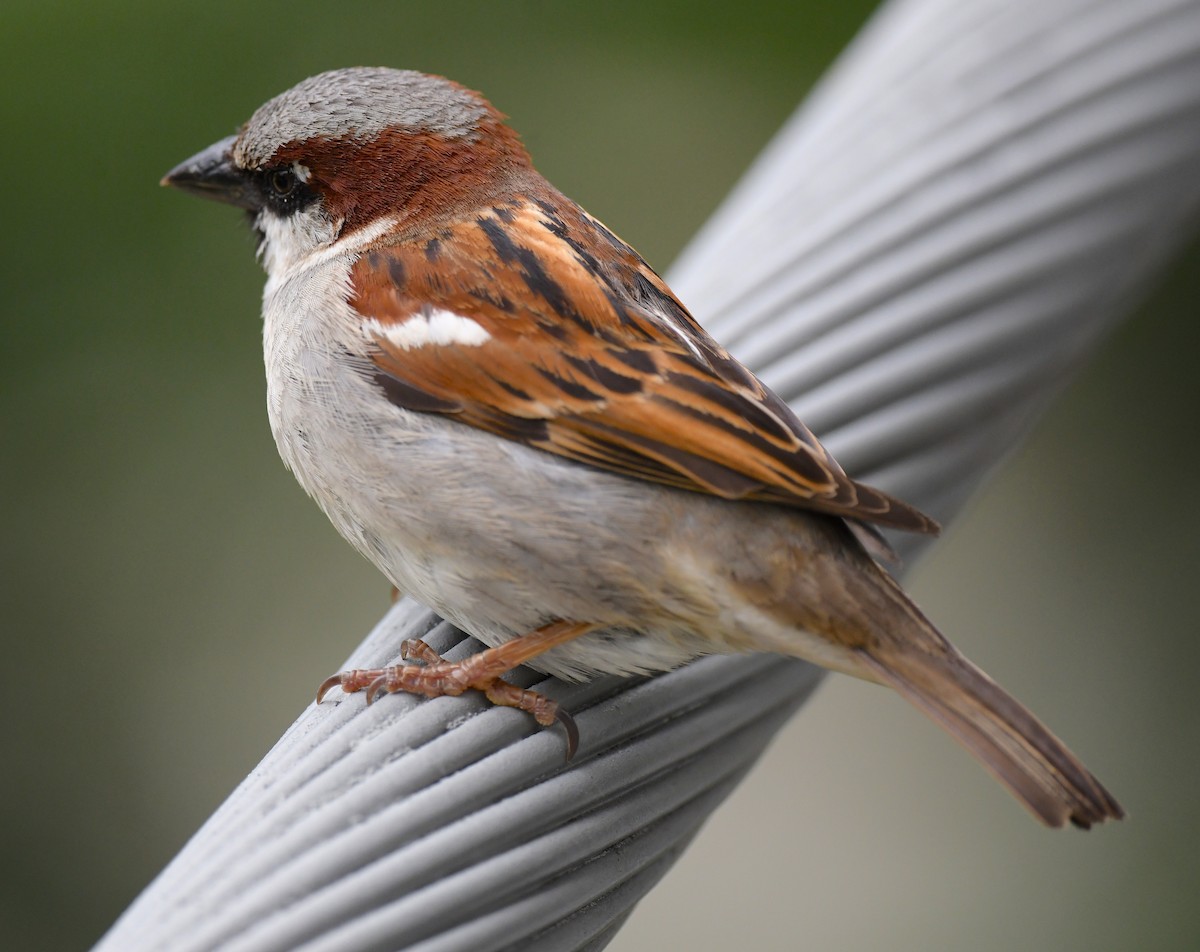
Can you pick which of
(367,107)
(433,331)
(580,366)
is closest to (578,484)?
(580,366)

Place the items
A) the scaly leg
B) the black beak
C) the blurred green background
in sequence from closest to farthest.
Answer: the scaly leg, the black beak, the blurred green background

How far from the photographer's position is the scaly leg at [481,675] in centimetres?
137

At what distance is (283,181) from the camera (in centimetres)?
230

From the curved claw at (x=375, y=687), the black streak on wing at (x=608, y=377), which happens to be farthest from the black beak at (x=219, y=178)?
the curved claw at (x=375, y=687)

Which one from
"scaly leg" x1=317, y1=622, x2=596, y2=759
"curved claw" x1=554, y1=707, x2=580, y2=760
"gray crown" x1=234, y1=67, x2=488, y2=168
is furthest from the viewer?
"gray crown" x1=234, y1=67, x2=488, y2=168

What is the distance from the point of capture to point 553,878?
3.87ft

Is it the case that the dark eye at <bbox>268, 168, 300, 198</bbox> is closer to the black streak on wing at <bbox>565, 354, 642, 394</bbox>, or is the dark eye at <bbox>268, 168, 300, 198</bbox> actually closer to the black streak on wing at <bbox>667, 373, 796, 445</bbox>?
the black streak on wing at <bbox>565, 354, 642, 394</bbox>

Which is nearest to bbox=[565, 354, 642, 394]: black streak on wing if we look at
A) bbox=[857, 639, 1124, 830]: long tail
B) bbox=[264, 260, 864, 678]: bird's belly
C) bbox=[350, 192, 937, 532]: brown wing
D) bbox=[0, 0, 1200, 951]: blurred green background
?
bbox=[350, 192, 937, 532]: brown wing

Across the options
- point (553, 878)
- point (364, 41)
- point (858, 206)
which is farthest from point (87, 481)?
point (553, 878)

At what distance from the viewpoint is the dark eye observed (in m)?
2.29

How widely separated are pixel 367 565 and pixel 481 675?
83.4 inches

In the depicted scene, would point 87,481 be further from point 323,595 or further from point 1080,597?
point 1080,597

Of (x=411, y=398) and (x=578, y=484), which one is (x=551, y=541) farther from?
(x=411, y=398)

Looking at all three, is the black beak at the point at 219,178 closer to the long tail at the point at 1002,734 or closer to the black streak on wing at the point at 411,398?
the black streak on wing at the point at 411,398
